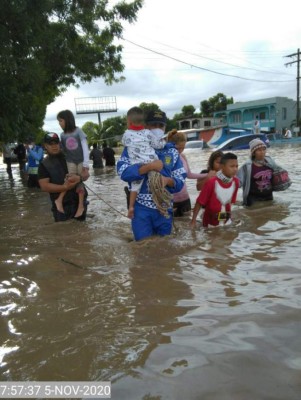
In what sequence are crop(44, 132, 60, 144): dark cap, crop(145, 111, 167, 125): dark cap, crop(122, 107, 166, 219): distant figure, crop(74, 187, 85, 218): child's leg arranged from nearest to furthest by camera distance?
crop(122, 107, 166, 219): distant figure → crop(145, 111, 167, 125): dark cap → crop(44, 132, 60, 144): dark cap → crop(74, 187, 85, 218): child's leg

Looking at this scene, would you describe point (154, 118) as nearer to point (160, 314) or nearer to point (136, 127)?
point (136, 127)

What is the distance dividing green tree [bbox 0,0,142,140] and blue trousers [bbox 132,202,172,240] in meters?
5.40

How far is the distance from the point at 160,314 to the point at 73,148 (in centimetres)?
356

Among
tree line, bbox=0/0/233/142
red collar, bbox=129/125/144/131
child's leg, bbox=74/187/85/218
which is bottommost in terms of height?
child's leg, bbox=74/187/85/218

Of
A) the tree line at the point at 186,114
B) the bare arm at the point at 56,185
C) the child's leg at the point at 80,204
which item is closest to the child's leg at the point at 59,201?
the bare arm at the point at 56,185

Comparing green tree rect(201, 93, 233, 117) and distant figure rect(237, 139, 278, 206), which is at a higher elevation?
green tree rect(201, 93, 233, 117)

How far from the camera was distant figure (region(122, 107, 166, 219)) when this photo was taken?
12.9 ft

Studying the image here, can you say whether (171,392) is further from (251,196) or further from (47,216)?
(47,216)

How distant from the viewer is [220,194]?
5.05 meters

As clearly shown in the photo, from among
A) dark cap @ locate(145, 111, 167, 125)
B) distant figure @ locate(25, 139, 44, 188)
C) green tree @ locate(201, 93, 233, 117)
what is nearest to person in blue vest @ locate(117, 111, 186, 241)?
dark cap @ locate(145, 111, 167, 125)

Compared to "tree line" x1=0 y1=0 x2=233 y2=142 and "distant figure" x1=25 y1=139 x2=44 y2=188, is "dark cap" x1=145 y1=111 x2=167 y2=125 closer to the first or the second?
"tree line" x1=0 y1=0 x2=233 y2=142

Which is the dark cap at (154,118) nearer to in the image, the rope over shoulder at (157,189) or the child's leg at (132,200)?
the rope over shoulder at (157,189)

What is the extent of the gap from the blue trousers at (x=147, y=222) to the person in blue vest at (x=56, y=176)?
1655mm

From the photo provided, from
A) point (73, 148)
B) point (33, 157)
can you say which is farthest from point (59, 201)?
point (33, 157)
